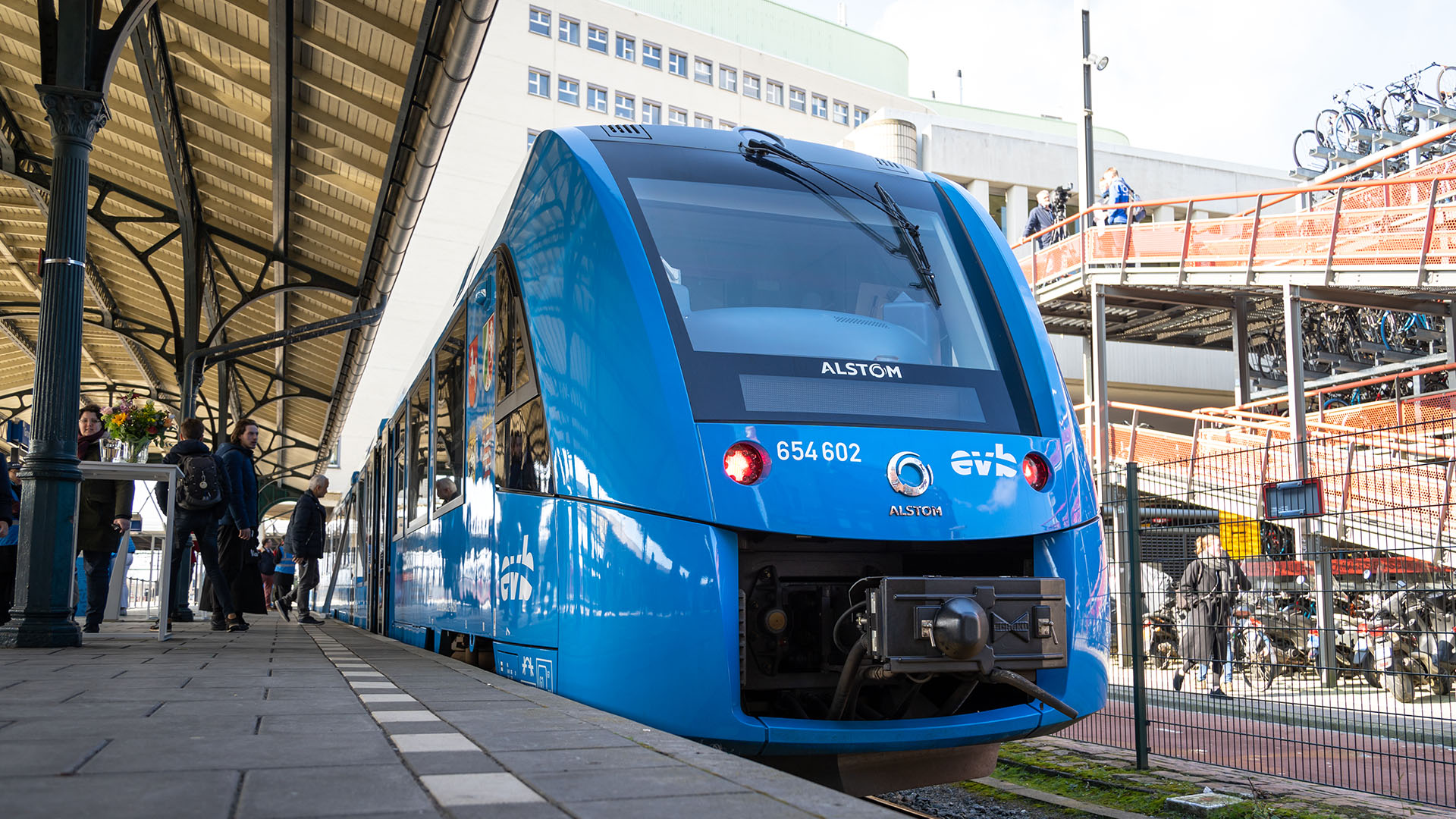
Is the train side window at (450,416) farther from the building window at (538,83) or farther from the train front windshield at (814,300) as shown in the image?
the building window at (538,83)

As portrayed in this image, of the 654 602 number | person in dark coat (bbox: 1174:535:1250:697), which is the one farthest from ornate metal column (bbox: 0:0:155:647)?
person in dark coat (bbox: 1174:535:1250:697)

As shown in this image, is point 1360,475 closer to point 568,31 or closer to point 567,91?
point 567,91

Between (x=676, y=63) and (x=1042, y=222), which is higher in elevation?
(x=676, y=63)

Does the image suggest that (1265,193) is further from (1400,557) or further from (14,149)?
(14,149)

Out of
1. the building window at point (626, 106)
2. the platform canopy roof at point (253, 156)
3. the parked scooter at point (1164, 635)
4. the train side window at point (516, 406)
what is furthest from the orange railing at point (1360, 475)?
the building window at point (626, 106)

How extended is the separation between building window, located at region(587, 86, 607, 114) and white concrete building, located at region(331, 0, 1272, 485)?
2.2 inches

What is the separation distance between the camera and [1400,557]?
5.16 meters

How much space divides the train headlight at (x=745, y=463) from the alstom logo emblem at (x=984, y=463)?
2.39 ft

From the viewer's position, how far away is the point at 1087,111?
17.8 meters

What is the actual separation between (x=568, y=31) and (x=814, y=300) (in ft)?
148

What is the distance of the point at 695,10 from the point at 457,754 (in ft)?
177

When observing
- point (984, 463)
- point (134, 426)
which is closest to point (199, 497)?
point (134, 426)

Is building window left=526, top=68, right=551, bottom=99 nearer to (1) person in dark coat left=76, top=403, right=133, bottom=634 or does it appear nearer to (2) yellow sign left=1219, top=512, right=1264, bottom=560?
(1) person in dark coat left=76, top=403, right=133, bottom=634

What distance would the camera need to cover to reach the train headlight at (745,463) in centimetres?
418
